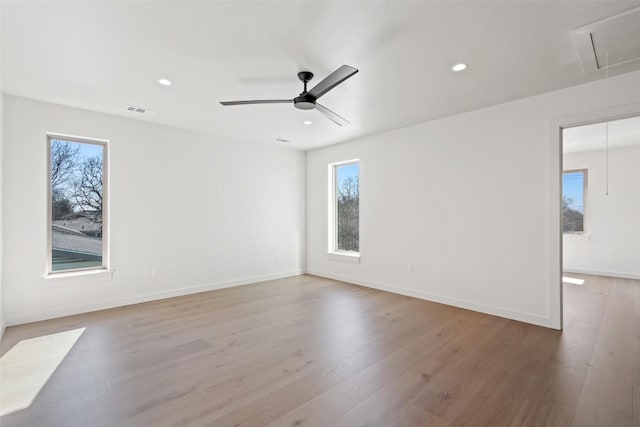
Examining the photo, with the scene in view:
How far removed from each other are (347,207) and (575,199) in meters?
4.99

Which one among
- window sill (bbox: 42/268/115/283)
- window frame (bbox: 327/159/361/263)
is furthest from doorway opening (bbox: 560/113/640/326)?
window sill (bbox: 42/268/115/283)

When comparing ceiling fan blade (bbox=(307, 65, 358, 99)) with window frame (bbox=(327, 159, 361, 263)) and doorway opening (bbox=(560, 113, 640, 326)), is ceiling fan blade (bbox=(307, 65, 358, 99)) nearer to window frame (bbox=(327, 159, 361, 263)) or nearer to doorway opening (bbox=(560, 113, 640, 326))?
window frame (bbox=(327, 159, 361, 263))

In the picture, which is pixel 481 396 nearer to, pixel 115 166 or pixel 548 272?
pixel 548 272

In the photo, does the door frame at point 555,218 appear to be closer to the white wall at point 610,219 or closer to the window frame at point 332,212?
the window frame at point 332,212

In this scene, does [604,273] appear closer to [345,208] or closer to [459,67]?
[345,208]

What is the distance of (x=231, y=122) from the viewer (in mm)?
4273

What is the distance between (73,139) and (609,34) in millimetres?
5589

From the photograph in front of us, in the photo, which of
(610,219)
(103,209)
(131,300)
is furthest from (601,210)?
(103,209)

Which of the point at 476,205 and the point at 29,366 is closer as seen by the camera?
the point at 29,366

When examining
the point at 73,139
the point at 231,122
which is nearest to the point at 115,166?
the point at 73,139

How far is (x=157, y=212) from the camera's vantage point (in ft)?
14.2

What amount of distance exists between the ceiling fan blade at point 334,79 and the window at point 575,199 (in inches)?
260

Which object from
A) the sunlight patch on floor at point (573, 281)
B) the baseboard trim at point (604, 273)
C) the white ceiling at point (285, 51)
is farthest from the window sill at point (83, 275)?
the baseboard trim at point (604, 273)

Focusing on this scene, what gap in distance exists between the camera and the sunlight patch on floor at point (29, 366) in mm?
1987
